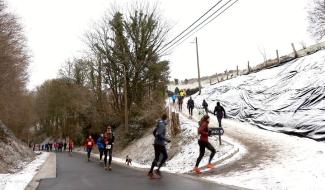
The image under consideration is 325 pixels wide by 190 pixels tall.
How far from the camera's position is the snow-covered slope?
72.9ft

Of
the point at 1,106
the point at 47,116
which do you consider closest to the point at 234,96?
the point at 1,106

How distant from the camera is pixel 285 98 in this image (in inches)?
1092

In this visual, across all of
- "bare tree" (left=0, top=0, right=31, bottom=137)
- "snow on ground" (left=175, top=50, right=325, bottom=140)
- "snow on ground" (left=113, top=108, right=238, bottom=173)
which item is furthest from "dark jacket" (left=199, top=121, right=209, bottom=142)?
"bare tree" (left=0, top=0, right=31, bottom=137)

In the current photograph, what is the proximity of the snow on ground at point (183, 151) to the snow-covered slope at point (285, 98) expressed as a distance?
468 centimetres

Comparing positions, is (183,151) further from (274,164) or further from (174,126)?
(274,164)

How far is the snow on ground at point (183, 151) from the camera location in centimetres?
1780

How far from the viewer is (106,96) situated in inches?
1999

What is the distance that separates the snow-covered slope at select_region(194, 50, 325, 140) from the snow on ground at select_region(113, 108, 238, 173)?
4681 millimetres

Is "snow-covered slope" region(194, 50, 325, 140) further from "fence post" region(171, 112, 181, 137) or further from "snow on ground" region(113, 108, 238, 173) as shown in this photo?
"fence post" region(171, 112, 181, 137)

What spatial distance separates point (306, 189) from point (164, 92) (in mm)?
35171

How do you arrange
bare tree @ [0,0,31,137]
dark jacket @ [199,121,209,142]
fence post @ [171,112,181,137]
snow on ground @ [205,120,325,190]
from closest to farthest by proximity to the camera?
snow on ground @ [205,120,325,190] < dark jacket @ [199,121,209,142] < fence post @ [171,112,181,137] < bare tree @ [0,0,31,137]

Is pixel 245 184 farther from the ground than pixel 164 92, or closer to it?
closer to it

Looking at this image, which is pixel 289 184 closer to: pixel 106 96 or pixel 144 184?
pixel 144 184

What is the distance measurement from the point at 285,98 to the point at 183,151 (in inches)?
380
